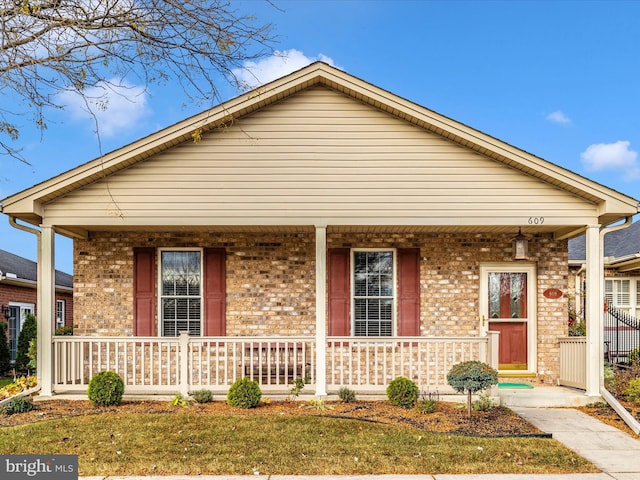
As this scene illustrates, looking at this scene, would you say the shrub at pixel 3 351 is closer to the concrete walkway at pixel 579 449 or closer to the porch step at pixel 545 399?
the concrete walkway at pixel 579 449

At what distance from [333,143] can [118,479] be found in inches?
224

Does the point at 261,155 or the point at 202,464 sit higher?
the point at 261,155

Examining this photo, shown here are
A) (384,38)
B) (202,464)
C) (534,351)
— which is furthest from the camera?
(384,38)

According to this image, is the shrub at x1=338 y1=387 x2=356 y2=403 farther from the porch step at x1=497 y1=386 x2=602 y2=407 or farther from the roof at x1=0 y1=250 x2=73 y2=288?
the roof at x1=0 y1=250 x2=73 y2=288

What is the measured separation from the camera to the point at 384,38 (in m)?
14.2

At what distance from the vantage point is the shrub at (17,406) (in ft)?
27.2

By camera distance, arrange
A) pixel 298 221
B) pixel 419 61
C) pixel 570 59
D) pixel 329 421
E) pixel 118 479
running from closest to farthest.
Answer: pixel 118 479, pixel 329 421, pixel 298 221, pixel 419 61, pixel 570 59

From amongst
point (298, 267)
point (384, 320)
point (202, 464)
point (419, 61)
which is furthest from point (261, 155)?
point (419, 61)

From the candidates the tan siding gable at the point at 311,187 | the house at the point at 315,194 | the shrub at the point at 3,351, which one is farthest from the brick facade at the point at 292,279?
the shrub at the point at 3,351

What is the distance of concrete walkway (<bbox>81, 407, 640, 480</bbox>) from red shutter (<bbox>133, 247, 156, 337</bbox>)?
16.2ft

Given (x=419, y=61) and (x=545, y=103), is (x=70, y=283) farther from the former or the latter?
(x=545, y=103)

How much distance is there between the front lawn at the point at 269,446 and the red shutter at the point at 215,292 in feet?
8.08

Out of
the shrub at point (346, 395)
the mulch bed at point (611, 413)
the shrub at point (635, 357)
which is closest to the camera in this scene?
the mulch bed at point (611, 413)

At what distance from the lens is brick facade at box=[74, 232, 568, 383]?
10.2 metres
